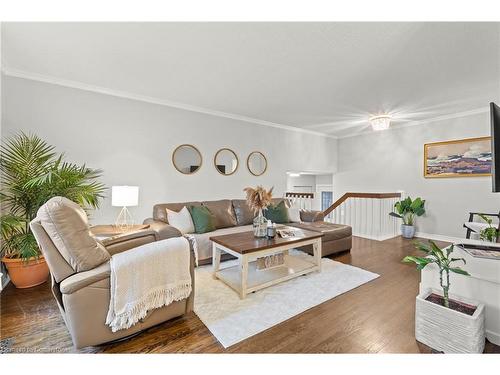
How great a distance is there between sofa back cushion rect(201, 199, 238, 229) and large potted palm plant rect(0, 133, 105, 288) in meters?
1.65

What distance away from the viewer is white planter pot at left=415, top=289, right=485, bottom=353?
1.32 m

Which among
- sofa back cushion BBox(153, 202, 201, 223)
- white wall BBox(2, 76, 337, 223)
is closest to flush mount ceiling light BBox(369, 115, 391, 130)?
white wall BBox(2, 76, 337, 223)

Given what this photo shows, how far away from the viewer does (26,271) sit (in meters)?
2.31

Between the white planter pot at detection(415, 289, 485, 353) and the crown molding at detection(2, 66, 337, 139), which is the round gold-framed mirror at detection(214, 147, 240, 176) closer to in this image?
the crown molding at detection(2, 66, 337, 139)

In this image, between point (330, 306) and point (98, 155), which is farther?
point (98, 155)

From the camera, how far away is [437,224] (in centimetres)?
440

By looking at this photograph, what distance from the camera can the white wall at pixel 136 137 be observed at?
2.76 meters

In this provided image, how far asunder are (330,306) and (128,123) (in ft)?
11.5

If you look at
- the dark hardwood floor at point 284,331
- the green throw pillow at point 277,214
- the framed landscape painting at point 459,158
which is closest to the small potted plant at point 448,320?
the dark hardwood floor at point 284,331

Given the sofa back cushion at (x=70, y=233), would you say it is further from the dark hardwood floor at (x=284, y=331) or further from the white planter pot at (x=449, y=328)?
the white planter pot at (x=449, y=328)
